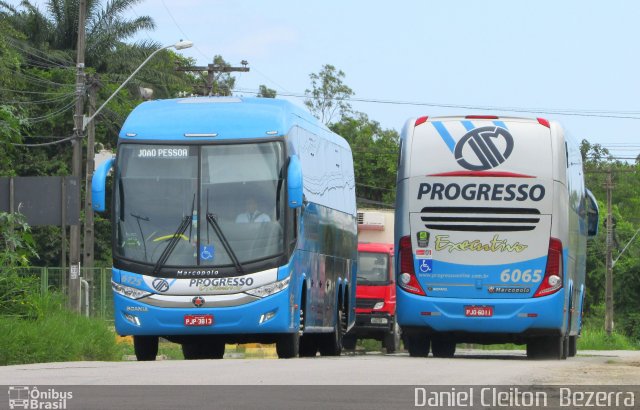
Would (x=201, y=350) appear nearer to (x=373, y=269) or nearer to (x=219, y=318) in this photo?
(x=219, y=318)

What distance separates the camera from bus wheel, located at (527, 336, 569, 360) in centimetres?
2277

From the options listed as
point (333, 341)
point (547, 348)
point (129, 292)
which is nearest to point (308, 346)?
point (333, 341)

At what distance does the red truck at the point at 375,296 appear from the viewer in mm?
34562

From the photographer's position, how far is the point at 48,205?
23.4 m

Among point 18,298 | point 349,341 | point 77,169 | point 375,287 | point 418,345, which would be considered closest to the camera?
point 18,298

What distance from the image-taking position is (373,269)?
35.1 m

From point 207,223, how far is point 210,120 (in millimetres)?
1559

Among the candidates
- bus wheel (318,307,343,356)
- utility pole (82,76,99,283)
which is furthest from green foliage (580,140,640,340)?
bus wheel (318,307,343,356)

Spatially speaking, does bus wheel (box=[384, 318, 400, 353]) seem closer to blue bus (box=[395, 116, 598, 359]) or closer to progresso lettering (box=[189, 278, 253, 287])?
blue bus (box=[395, 116, 598, 359])

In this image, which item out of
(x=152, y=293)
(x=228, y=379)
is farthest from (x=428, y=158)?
(x=228, y=379)

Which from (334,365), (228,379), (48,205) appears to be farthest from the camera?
(48,205)

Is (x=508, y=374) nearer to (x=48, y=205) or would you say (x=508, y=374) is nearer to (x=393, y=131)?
(x=48, y=205)
